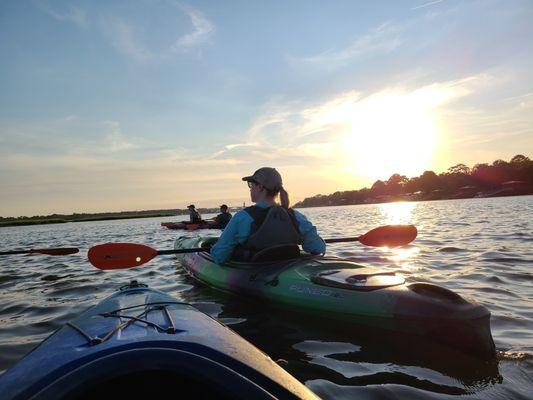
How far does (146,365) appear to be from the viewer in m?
1.48

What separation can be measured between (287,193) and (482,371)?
10.8 feet

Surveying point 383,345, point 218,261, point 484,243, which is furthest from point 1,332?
point 484,243

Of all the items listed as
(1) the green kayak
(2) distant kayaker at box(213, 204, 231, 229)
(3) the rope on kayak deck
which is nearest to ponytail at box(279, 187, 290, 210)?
(1) the green kayak

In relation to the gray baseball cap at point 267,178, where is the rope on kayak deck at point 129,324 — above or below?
below

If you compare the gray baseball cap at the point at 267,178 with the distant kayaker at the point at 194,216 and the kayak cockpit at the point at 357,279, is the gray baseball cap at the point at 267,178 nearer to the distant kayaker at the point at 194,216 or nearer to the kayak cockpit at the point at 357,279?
the kayak cockpit at the point at 357,279

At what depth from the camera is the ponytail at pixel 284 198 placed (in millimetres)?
5723

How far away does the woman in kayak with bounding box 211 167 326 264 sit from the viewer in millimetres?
5543

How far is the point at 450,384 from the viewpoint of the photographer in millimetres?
3033

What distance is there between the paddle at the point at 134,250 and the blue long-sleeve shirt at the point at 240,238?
86 cm

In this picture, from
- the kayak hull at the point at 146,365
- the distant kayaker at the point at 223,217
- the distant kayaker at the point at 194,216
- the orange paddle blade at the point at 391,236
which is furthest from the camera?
the distant kayaker at the point at 194,216

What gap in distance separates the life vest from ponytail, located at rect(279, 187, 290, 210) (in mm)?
83

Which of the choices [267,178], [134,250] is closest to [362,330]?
[267,178]

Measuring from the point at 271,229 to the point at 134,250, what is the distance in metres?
1.90

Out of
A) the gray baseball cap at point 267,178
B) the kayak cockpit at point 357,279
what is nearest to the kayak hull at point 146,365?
the kayak cockpit at point 357,279
